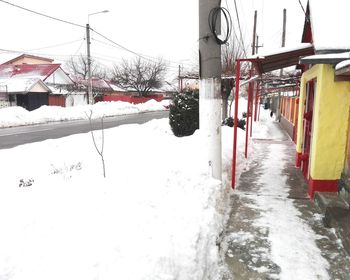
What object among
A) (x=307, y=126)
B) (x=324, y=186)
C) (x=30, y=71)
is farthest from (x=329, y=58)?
(x=30, y=71)

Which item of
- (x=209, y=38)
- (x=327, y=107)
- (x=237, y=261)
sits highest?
(x=209, y=38)

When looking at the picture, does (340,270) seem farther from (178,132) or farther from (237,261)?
(178,132)

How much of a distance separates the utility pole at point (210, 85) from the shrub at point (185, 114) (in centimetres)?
720

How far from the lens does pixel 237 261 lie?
13.4 ft

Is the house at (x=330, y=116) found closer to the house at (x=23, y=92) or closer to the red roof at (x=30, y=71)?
the house at (x=23, y=92)

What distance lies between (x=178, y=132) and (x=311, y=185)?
295 inches

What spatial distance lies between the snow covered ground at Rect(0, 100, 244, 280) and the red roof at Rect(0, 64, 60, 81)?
31.1 m

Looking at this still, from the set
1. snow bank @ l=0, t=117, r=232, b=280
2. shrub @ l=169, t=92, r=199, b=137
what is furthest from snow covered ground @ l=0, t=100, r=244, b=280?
shrub @ l=169, t=92, r=199, b=137

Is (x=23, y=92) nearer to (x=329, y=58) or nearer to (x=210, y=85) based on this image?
(x=210, y=85)

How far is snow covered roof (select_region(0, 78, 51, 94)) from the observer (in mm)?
30375

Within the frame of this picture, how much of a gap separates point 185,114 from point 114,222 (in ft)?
31.6

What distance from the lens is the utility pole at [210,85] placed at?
5559mm

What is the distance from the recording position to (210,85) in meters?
5.63

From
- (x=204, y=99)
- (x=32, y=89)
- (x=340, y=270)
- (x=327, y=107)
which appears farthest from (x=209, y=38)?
(x=32, y=89)
